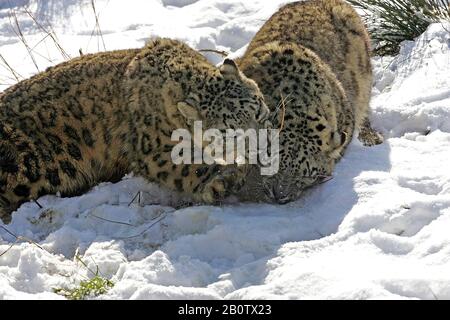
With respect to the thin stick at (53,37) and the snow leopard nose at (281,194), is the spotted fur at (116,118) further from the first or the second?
the thin stick at (53,37)

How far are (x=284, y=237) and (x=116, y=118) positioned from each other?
223cm

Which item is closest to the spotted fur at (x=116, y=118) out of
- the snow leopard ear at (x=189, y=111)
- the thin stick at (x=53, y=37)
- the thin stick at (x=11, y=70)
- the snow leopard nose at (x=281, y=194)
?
the snow leopard ear at (x=189, y=111)

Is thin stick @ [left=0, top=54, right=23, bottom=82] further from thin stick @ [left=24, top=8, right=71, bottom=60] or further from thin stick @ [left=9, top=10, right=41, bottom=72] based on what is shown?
thin stick @ [left=24, top=8, right=71, bottom=60]

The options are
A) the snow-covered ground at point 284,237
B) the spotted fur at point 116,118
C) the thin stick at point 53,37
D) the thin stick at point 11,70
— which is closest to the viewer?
the snow-covered ground at point 284,237

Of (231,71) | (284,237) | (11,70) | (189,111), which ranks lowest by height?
(284,237)

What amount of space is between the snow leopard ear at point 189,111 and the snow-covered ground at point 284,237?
0.77m

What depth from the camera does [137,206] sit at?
22.4ft

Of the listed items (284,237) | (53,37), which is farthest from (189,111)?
(53,37)

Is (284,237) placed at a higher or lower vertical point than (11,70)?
lower

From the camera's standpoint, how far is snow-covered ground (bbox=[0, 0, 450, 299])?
17.4 ft

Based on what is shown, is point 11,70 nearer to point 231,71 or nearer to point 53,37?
point 53,37

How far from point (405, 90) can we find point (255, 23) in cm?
278

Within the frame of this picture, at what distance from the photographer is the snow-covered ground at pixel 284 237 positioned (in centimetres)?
530

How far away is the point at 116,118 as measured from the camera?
7.49 m
